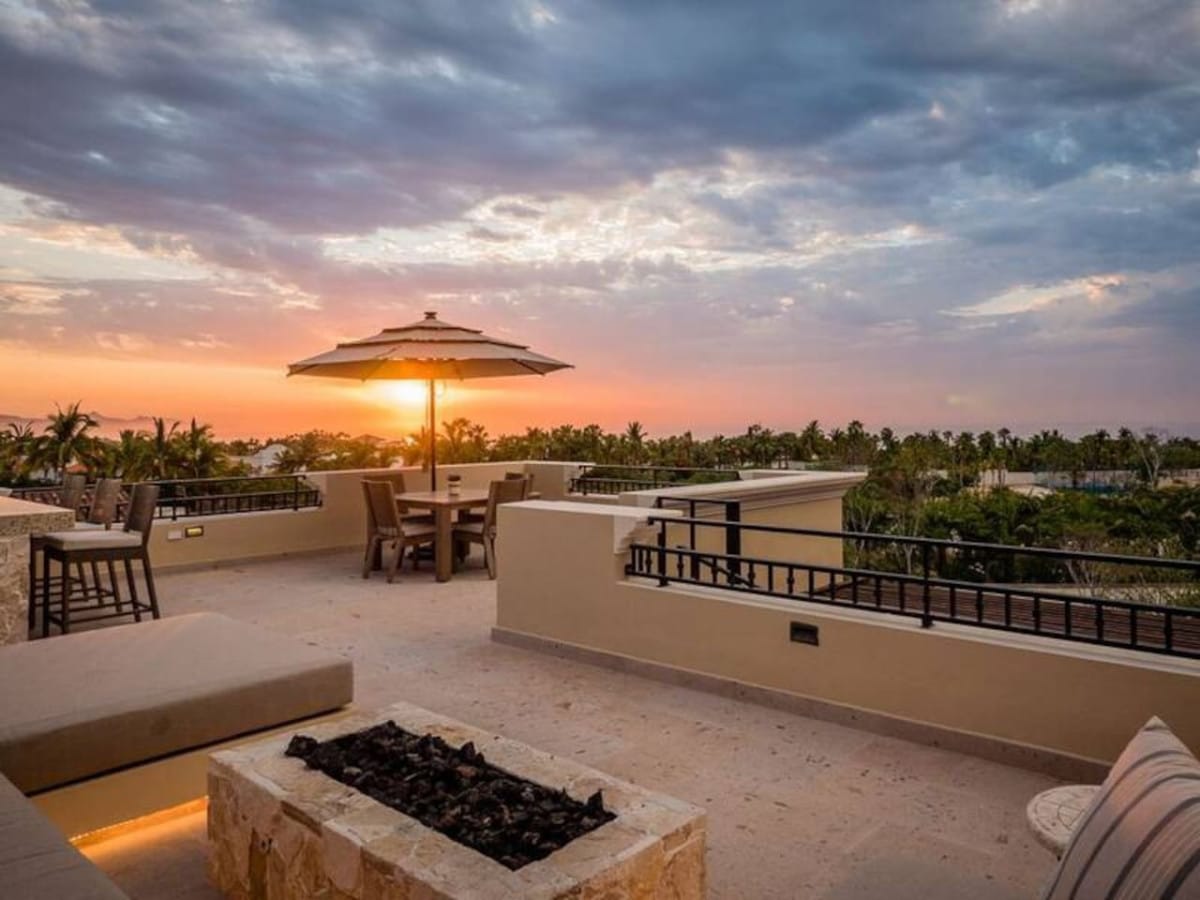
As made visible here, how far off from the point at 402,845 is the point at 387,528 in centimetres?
551

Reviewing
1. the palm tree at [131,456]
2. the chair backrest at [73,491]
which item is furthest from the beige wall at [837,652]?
the palm tree at [131,456]

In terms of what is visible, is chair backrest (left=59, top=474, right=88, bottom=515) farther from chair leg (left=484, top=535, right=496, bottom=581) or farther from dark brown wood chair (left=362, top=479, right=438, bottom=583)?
chair leg (left=484, top=535, right=496, bottom=581)

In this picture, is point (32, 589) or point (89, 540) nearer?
point (89, 540)

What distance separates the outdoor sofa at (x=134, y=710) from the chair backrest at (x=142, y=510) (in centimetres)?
200

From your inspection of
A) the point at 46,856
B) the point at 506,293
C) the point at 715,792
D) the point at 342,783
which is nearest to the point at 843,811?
the point at 715,792

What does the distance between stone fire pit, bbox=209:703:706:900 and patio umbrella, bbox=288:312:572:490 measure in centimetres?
515

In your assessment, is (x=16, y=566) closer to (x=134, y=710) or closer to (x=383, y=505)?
(x=134, y=710)

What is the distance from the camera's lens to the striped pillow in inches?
41.3

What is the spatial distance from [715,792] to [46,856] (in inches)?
86.2

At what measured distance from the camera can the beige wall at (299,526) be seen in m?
7.62

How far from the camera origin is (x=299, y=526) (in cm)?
847

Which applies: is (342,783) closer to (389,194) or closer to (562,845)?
(562,845)

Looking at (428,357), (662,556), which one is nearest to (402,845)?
(662,556)

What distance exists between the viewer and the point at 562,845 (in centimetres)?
187
